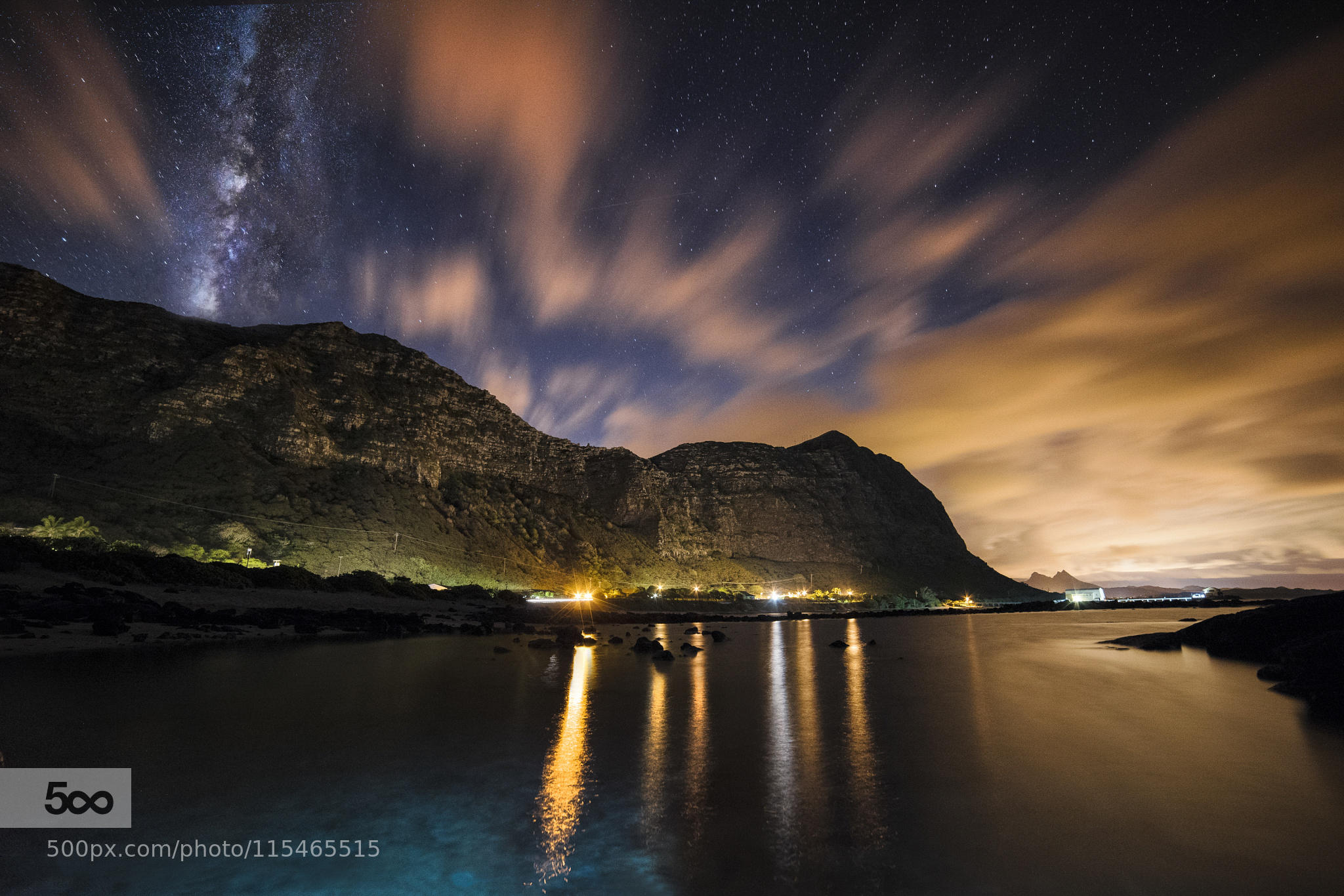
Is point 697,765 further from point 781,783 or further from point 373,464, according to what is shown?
point 373,464

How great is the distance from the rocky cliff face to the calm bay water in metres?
55.0

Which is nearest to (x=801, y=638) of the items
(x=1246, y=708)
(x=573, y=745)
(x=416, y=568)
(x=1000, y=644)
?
(x=1000, y=644)

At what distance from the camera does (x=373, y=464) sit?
83.1m

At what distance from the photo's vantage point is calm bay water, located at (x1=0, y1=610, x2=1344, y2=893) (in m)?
4.93

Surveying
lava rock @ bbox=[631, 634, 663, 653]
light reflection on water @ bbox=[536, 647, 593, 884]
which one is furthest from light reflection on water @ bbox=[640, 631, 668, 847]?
lava rock @ bbox=[631, 634, 663, 653]

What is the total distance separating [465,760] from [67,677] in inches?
503

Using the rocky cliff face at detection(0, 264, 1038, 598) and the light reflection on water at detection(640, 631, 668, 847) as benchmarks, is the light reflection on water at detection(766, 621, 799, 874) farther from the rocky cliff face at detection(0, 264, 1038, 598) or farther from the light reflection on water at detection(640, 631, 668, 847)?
the rocky cliff face at detection(0, 264, 1038, 598)

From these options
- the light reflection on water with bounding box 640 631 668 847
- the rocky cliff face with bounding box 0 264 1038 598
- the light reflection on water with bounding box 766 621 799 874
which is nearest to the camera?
the light reflection on water with bounding box 766 621 799 874

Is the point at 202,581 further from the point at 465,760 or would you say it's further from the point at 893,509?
the point at 893,509

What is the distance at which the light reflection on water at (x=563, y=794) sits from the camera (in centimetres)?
518

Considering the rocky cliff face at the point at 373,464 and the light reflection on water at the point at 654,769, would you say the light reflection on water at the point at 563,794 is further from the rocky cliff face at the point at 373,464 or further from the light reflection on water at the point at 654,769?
the rocky cliff face at the point at 373,464
